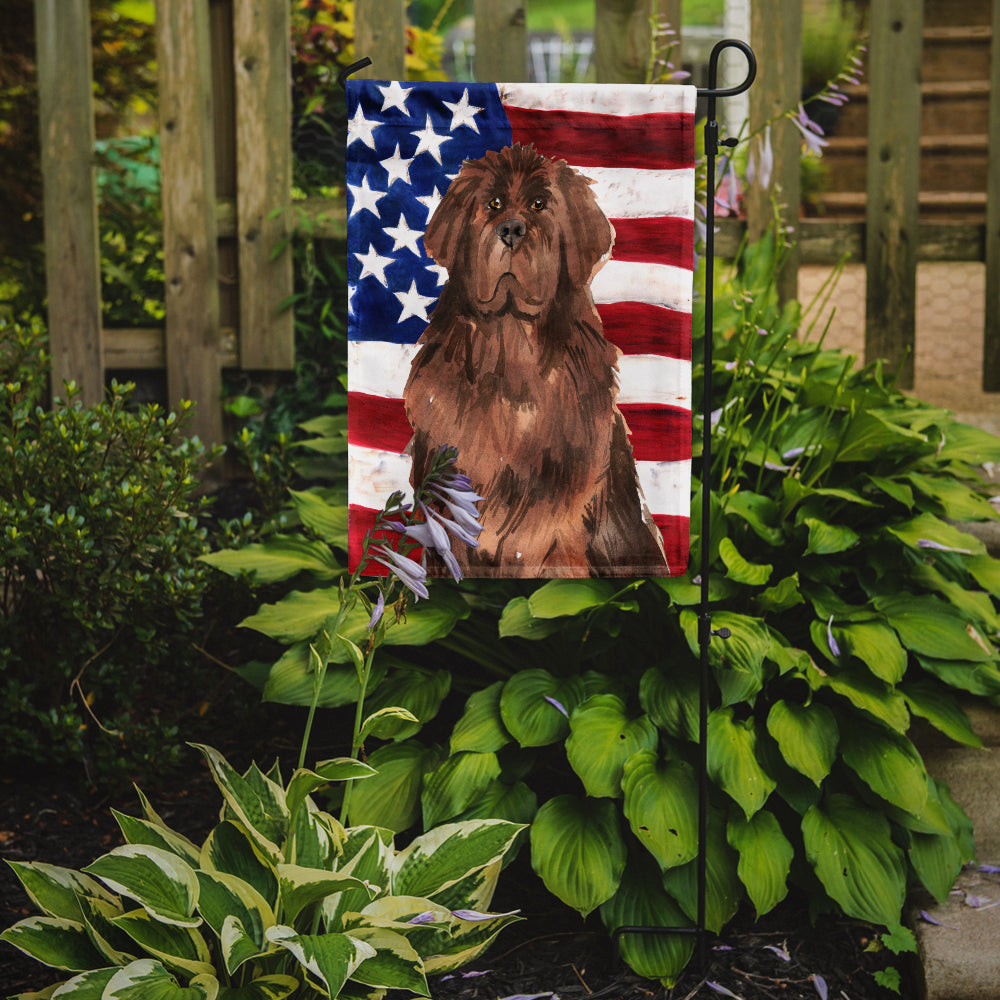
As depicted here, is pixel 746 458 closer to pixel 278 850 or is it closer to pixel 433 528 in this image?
pixel 433 528

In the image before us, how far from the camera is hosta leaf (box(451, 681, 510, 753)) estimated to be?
209 cm

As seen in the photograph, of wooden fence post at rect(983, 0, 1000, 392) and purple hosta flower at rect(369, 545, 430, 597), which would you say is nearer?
purple hosta flower at rect(369, 545, 430, 597)

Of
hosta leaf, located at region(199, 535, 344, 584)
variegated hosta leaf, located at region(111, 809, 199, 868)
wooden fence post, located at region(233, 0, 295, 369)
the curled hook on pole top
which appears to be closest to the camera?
variegated hosta leaf, located at region(111, 809, 199, 868)

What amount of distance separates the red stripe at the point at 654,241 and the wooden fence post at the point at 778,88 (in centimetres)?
160

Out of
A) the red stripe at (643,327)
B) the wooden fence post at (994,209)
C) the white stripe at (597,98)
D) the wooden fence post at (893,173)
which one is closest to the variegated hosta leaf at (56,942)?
the red stripe at (643,327)

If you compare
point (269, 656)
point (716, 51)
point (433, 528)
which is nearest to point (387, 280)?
point (433, 528)

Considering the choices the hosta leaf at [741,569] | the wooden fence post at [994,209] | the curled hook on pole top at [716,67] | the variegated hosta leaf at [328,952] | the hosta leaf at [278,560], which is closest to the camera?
the variegated hosta leaf at [328,952]

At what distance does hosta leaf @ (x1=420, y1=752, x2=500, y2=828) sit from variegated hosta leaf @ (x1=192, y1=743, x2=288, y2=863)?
339 millimetres

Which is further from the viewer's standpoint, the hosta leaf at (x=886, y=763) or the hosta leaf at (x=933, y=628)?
the hosta leaf at (x=933, y=628)

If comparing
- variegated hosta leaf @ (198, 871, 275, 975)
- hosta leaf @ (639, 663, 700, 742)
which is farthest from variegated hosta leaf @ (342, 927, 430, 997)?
hosta leaf @ (639, 663, 700, 742)

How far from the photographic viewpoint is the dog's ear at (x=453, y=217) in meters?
1.93

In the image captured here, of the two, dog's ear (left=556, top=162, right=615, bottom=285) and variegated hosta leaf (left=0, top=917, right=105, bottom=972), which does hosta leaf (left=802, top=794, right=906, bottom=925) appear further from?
variegated hosta leaf (left=0, top=917, right=105, bottom=972)

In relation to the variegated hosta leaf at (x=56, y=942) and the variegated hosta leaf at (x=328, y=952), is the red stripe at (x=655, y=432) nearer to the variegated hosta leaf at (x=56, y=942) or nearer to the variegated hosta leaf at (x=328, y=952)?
the variegated hosta leaf at (x=328, y=952)

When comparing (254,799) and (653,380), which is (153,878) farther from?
(653,380)
